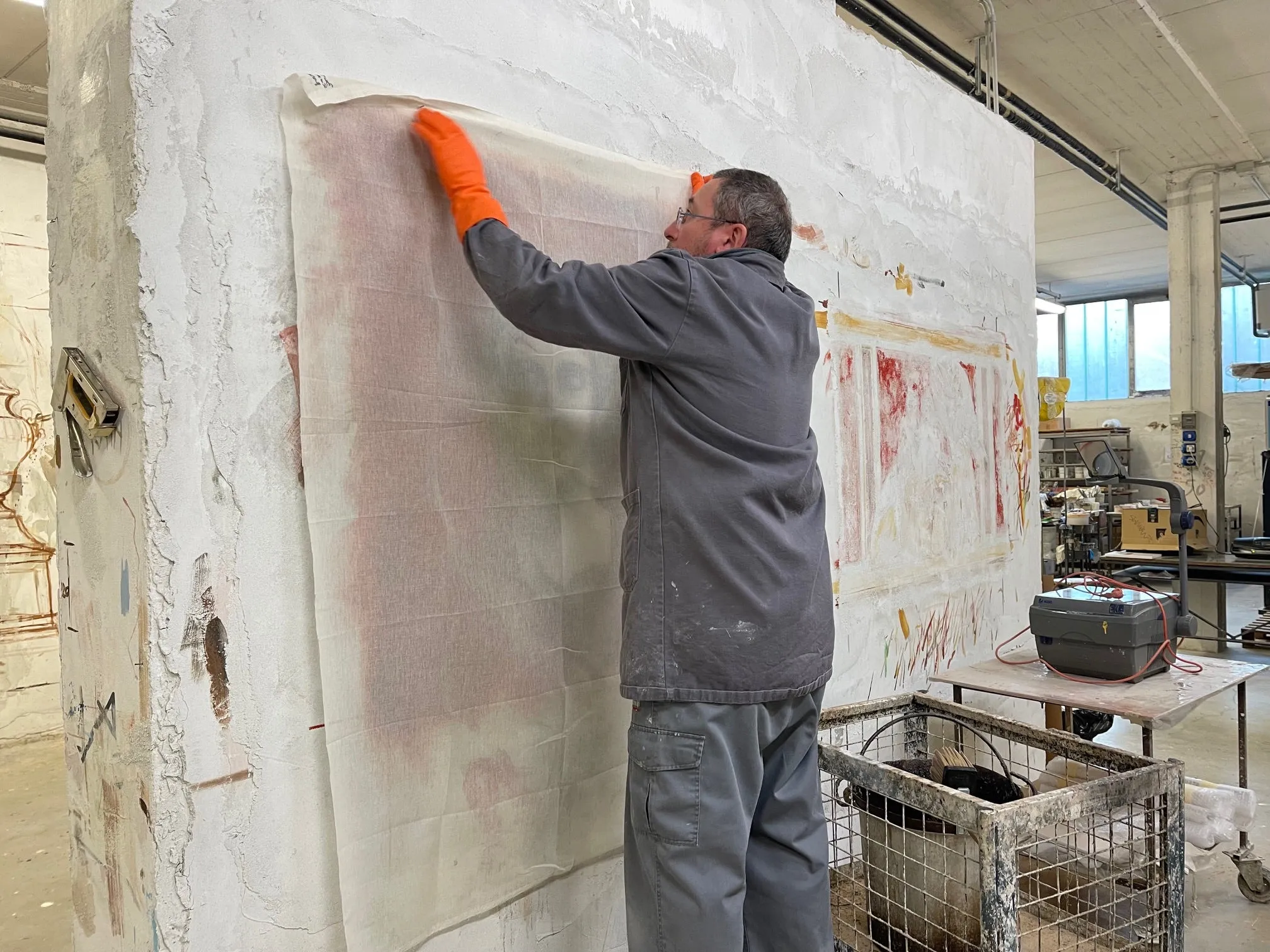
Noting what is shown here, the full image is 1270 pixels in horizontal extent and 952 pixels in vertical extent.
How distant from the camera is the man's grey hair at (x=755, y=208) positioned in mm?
1601

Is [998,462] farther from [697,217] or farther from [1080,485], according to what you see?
[1080,485]

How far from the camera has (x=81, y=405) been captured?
1314 millimetres

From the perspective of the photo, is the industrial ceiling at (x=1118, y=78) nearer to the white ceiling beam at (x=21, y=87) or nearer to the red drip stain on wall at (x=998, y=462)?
the white ceiling beam at (x=21, y=87)

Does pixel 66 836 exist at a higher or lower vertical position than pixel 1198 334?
lower

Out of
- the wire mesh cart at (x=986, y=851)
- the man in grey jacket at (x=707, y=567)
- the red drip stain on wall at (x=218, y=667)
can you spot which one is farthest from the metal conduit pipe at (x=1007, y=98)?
the red drip stain on wall at (x=218, y=667)

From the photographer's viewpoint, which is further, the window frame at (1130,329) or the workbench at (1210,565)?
the window frame at (1130,329)

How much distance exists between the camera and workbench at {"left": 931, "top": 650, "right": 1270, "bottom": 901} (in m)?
2.12

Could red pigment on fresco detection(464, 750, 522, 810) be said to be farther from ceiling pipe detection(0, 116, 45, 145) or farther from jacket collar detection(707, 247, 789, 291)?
ceiling pipe detection(0, 116, 45, 145)

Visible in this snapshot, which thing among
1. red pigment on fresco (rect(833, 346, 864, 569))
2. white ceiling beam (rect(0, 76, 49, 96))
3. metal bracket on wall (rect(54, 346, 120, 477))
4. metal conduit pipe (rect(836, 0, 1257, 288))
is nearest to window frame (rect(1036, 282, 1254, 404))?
metal conduit pipe (rect(836, 0, 1257, 288))

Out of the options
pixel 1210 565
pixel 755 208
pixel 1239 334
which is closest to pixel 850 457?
pixel 755 208

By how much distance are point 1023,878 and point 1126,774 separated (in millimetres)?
791

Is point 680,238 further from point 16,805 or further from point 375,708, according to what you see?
point 16,805

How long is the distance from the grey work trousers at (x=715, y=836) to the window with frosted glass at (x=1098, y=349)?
11.9m

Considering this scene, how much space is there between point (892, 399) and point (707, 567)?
1442 millimetres
